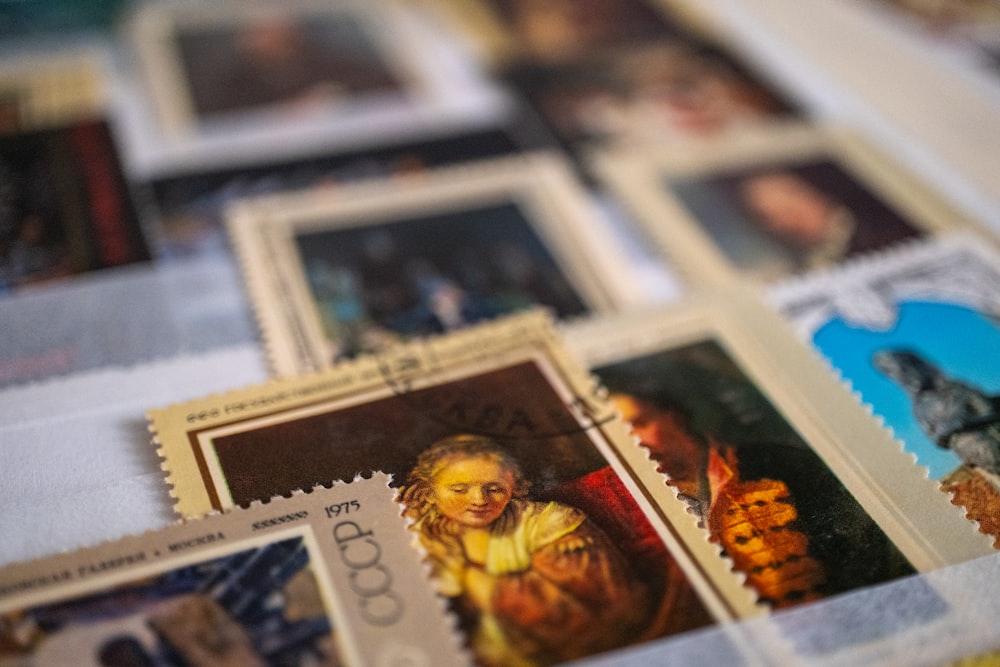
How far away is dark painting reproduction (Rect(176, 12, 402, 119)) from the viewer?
1.08 metres

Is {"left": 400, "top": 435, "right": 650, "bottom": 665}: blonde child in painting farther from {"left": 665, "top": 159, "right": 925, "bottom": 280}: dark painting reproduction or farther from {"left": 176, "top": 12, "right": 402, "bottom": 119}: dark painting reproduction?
{"left": 176, "top": 12, "right": 402, "bottom": 119}: dark painting reproduction

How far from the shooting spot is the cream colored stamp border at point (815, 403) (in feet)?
2.09

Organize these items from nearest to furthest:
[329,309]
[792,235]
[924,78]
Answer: [329,309]
[792,235]
[924,78]

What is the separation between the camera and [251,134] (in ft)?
3.40

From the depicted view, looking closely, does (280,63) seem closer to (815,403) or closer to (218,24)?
(218,24)

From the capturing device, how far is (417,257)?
0.89 m

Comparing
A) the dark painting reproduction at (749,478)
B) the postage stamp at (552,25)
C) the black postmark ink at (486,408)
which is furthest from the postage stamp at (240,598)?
the postage stamp at (552,25)

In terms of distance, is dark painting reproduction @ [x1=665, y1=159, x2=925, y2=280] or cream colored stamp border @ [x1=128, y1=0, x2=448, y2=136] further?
cream colored stamp border @ [x1=128, y1=0, x2=448, y2=136]

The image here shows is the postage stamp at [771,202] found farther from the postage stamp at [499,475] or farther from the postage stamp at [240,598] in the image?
the postage stamp at [240,598]

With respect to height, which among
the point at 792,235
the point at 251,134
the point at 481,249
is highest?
the point at 251,134

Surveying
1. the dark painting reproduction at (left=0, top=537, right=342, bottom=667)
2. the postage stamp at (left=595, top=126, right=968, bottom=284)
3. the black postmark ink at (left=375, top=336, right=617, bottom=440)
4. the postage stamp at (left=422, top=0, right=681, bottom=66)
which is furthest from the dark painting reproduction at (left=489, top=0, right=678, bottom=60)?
the dark painting reproduction at (left=0, top=537, right=342, bottom=667)

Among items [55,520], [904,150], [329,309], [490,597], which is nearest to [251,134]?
[329,309]

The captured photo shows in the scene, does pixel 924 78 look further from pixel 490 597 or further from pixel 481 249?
pixel 490 597

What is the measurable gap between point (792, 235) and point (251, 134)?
0.64m
